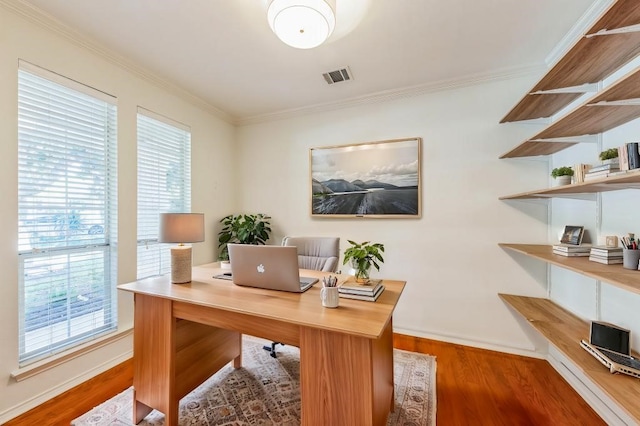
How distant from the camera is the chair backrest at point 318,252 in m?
2.15

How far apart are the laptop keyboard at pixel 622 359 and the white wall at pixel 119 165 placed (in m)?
3.29

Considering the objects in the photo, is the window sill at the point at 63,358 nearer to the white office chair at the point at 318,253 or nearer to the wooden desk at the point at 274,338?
the wooden desk at the point at 274,338

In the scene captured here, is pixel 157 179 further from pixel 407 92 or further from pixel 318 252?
pixel 407 92

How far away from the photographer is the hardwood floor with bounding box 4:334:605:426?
159 cm

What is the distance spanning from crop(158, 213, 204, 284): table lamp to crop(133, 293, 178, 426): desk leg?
204 millimetres

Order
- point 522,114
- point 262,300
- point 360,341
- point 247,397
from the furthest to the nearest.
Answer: point 522,114 < point 247,397 < point 262,300 < point 360,341

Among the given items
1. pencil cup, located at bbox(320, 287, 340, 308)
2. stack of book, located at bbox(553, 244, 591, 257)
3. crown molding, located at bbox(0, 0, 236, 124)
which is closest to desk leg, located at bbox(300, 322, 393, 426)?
pencil cup, located at bbox(320, 287, 340, 308)

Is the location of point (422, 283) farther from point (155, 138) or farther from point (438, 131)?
point (155, 138)

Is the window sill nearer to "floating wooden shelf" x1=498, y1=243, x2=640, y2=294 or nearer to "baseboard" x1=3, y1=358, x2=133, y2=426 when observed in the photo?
"baseboard" x1=3, y1=358, x2=133, y2=426

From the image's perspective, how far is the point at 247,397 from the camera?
69.7 inches

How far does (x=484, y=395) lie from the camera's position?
5.92ft

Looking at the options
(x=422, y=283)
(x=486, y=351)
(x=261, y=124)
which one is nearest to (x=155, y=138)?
(x=261, y=124)

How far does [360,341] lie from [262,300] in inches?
21.0

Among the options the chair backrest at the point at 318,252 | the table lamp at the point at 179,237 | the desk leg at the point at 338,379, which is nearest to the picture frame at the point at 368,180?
the chair backrest at the point at 318,252
